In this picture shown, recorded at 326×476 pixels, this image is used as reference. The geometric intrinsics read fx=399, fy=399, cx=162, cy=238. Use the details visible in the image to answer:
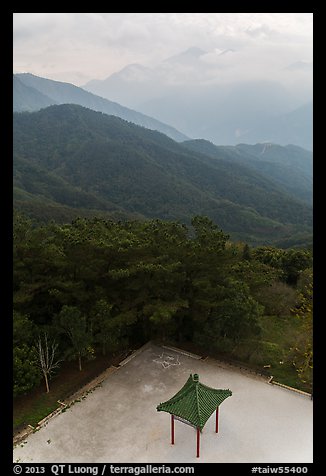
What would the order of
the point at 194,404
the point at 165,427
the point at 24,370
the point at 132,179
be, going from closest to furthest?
the point at 194,404 < the point at 165,427 < the point at 24,370 < the point at 132,179

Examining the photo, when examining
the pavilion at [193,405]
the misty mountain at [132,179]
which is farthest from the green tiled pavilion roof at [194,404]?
the misty mountain at [132,179]

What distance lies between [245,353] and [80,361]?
686cm

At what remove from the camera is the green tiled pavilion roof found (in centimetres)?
1111

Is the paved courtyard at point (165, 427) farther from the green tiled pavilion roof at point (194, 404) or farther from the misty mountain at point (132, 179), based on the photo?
the misty mountain at point (132, 179)

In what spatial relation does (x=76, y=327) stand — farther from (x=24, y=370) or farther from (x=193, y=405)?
(x=193, y=405)

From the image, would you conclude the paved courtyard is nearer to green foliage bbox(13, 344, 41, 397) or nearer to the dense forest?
green foliage bbox(13, 344, 41, 397)

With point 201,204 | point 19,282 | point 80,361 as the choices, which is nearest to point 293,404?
point 80,361

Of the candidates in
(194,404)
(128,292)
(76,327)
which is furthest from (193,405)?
(128,292)

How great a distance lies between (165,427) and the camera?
40.4ft

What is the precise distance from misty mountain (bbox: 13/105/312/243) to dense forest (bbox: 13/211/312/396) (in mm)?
64516

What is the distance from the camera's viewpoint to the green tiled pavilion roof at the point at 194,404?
11.1 m

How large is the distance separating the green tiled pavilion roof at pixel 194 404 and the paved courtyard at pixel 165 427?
109 cm

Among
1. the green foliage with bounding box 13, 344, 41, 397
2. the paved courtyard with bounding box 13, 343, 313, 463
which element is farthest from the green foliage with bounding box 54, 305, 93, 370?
the paved courtyard with bounding box 13, 343, 313, 463

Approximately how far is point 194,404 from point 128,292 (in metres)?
6.46
